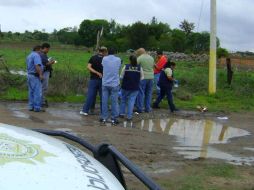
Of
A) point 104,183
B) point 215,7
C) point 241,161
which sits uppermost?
point 215,7

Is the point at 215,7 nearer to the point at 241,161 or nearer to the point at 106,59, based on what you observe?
the point at 106,59

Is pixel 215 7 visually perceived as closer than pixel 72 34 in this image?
Yes

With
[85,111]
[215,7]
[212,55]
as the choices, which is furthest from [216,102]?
[85,111]

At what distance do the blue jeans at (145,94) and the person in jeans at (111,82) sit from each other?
1.78 metres

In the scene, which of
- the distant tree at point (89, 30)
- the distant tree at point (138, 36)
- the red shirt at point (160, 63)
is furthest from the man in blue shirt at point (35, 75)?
the distant tree at point (89, 30)

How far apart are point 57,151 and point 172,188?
401 centimetres

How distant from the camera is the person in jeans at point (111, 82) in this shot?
12.3 metres

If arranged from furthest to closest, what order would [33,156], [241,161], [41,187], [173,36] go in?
[173,36] → [241,161] → [33,156] → [41,187]

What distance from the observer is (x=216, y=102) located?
17.8 metres

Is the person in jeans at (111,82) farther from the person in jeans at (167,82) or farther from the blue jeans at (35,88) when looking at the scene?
the person in jeans at (167,82)

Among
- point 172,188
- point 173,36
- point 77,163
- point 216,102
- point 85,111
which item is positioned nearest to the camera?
point 77,163

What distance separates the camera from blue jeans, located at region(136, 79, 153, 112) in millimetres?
14391

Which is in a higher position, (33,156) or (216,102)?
(33,156)

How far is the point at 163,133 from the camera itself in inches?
461
